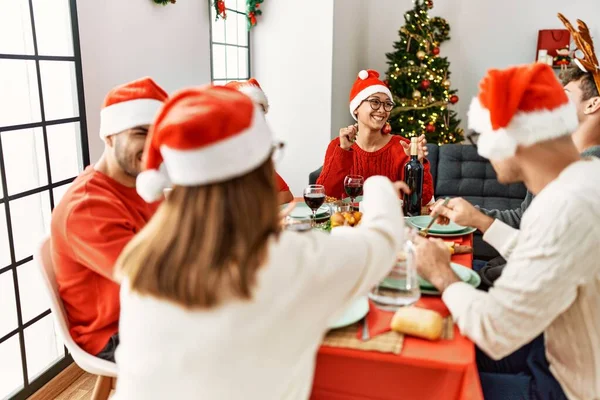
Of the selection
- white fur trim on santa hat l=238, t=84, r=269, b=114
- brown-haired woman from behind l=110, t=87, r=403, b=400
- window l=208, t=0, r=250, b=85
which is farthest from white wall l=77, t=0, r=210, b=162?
brown-haired woman from behind l=110, t=87, r=403, b=400

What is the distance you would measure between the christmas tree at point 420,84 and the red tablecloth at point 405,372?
403 cm

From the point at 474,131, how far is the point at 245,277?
2.64 feet

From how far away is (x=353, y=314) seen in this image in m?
1.23

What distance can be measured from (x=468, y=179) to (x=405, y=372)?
3198mm

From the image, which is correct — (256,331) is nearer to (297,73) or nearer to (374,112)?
(374,112)

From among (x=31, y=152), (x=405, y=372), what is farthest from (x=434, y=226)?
(x=31, y=152)

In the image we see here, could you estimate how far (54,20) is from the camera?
91.1 inches

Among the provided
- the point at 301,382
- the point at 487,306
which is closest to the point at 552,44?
the point at 487,306

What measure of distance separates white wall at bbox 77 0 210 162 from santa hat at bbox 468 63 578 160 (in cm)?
192

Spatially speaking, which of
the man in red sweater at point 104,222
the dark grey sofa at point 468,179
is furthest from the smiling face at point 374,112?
the man in red sweater at point 104,222

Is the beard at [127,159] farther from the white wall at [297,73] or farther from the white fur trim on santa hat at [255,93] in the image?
the white wall at [297,73]

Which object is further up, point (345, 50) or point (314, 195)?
point (345, 50)

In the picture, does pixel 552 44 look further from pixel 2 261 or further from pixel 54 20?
pixel 2 261

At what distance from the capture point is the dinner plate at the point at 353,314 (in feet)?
3.91
